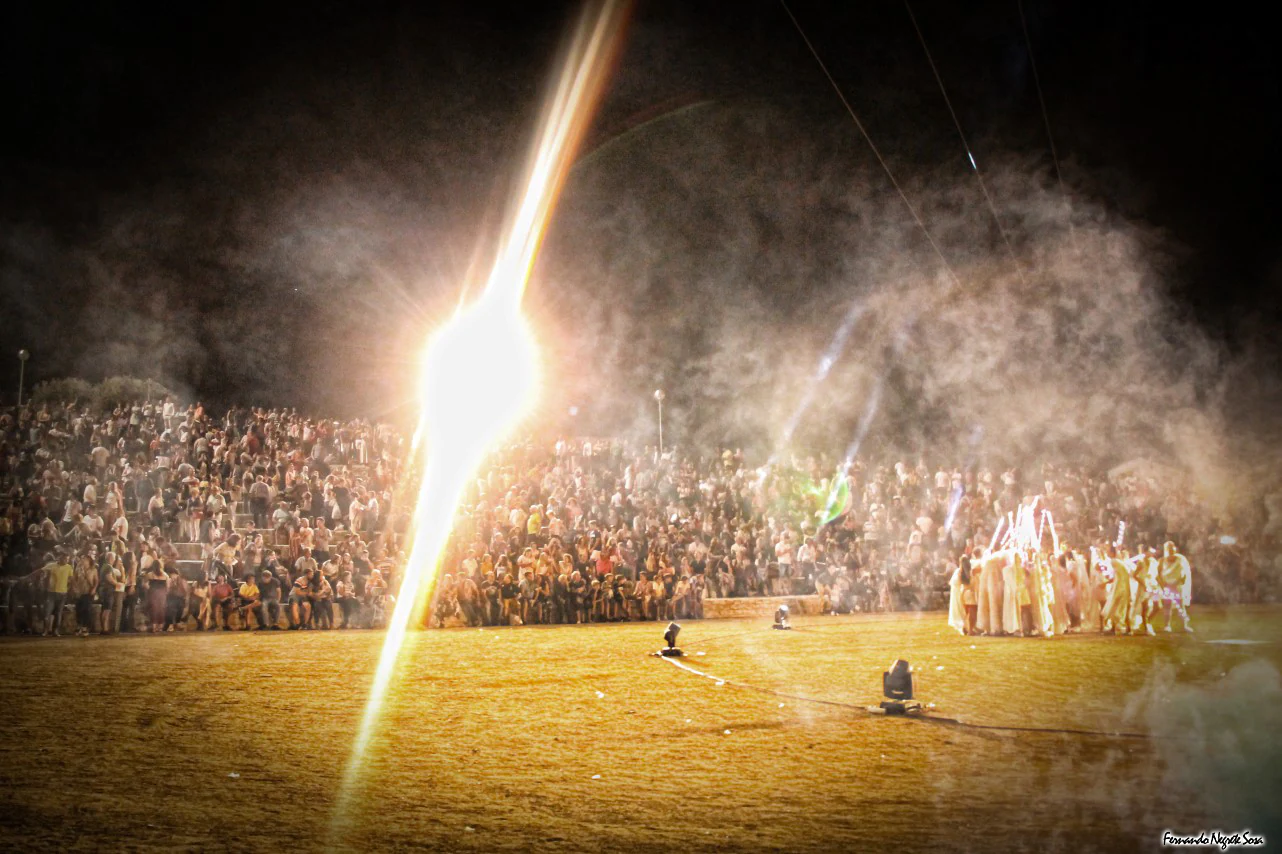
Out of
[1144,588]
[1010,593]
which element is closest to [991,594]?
[1010,593]

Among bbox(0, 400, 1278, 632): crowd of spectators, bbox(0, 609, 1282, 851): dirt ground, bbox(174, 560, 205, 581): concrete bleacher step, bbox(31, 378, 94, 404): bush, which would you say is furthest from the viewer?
bbox(31, 378, 94, 404): bush

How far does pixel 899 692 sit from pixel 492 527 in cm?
1170

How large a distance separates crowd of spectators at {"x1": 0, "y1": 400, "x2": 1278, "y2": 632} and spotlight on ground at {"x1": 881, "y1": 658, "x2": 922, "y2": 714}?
10307 millimetres

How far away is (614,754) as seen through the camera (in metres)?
6.09

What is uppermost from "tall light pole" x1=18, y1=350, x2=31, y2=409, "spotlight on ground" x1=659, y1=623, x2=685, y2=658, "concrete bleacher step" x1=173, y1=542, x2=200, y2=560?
"tall light pole" x1=18, y1=350, x2=31, y2=409

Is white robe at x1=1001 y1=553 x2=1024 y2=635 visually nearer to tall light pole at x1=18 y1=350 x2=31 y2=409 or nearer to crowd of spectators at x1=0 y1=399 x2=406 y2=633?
crowd of spectators at x1=0 y1=399 x2=406 y2=633

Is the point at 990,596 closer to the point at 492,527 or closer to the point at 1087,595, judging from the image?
the point at 1087,595

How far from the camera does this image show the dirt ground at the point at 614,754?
4.46 metres

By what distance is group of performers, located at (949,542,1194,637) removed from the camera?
14086mm

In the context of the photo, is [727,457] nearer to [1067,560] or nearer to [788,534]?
[788,534]

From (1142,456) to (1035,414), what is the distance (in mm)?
2385

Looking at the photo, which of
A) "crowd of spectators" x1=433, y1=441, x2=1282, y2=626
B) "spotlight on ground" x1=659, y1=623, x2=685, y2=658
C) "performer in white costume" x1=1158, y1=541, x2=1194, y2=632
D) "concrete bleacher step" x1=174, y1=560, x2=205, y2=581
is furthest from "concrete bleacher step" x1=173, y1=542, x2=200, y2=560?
"performer in white costume" x1=1158, y1=541, x2=1194, y2=632

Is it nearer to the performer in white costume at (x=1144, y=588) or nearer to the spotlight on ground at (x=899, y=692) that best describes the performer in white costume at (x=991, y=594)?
the performer in white costume at (x=1144, y=588)

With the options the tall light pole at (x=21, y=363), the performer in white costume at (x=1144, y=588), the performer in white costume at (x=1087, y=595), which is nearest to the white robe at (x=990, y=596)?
the performer in white costume at (x=1087, y=595)
